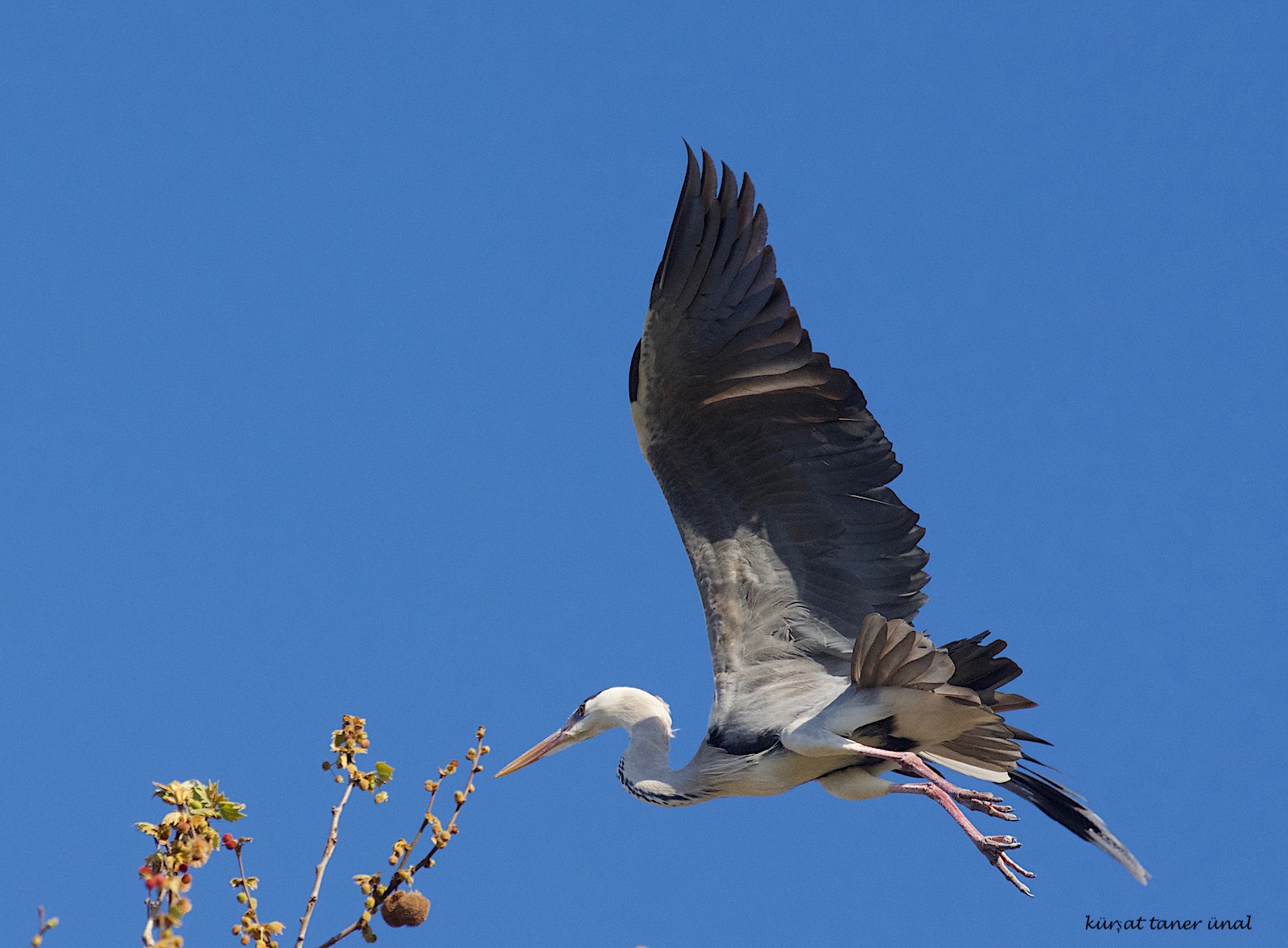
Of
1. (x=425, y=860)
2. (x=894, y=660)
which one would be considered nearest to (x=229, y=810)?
(x=425, y=860)

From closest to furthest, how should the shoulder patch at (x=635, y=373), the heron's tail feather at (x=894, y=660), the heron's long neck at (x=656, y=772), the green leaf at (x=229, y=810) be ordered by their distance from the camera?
the green leaf at (x=229, y=810)
the heron's tail feather at (x=894, y=660)
the shoulder patch at (x=635, y=373)
the heron's long neck at (x=656, y=772)

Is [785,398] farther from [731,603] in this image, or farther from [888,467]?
[731,603]

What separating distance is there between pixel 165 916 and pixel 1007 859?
4508 millimetres

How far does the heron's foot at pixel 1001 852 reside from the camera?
7.05 metres

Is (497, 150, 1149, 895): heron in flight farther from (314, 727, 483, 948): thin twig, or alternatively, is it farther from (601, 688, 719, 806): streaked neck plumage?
(314, 727, 483, 948): thin twig

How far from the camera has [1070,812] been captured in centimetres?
779

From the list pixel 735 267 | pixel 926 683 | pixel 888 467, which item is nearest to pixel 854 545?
pixel 888 467

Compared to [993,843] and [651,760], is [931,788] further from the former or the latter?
[651,760]

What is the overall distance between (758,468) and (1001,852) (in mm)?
→ 2034

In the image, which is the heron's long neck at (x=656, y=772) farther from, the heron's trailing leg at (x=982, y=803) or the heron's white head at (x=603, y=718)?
the heron's trailing leg at (x=982, y=803)

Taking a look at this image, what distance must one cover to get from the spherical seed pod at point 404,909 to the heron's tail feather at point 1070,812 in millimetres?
3913

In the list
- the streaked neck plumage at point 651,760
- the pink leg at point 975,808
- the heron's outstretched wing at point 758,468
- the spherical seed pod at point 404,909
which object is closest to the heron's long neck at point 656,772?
the streaked neck plumage at point 651,760

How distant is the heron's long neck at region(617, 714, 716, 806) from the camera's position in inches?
315

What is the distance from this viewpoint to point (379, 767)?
482 centimetres
